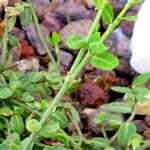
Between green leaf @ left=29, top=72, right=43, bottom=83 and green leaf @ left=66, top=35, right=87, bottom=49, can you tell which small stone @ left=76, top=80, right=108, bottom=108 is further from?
green leaf @ left=66, top=35, right=87, bottom=49

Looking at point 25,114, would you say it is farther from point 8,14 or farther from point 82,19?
point 82,19

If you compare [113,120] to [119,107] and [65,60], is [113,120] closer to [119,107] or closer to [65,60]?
[119,107]

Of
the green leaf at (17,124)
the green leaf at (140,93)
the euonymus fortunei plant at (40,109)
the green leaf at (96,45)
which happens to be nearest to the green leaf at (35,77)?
the euonymus fortunei plant at (40,109)

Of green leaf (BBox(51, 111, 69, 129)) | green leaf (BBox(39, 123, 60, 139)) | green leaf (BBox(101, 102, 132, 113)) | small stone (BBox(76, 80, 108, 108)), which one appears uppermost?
green leaf (BBox(39, 123, 60, 139))

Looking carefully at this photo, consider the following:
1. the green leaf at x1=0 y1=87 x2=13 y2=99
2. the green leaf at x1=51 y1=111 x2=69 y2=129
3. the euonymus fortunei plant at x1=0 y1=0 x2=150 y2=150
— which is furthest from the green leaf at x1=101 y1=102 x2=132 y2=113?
the green leaf at x1=0 y1=87 x2=13 y2=99

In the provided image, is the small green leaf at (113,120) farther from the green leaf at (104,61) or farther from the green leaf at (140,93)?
the green leaf at (104,61)

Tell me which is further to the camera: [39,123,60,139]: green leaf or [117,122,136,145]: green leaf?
[117,122,136,145]: green leaf

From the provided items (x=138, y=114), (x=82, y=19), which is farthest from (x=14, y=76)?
(x=82, y=19)
